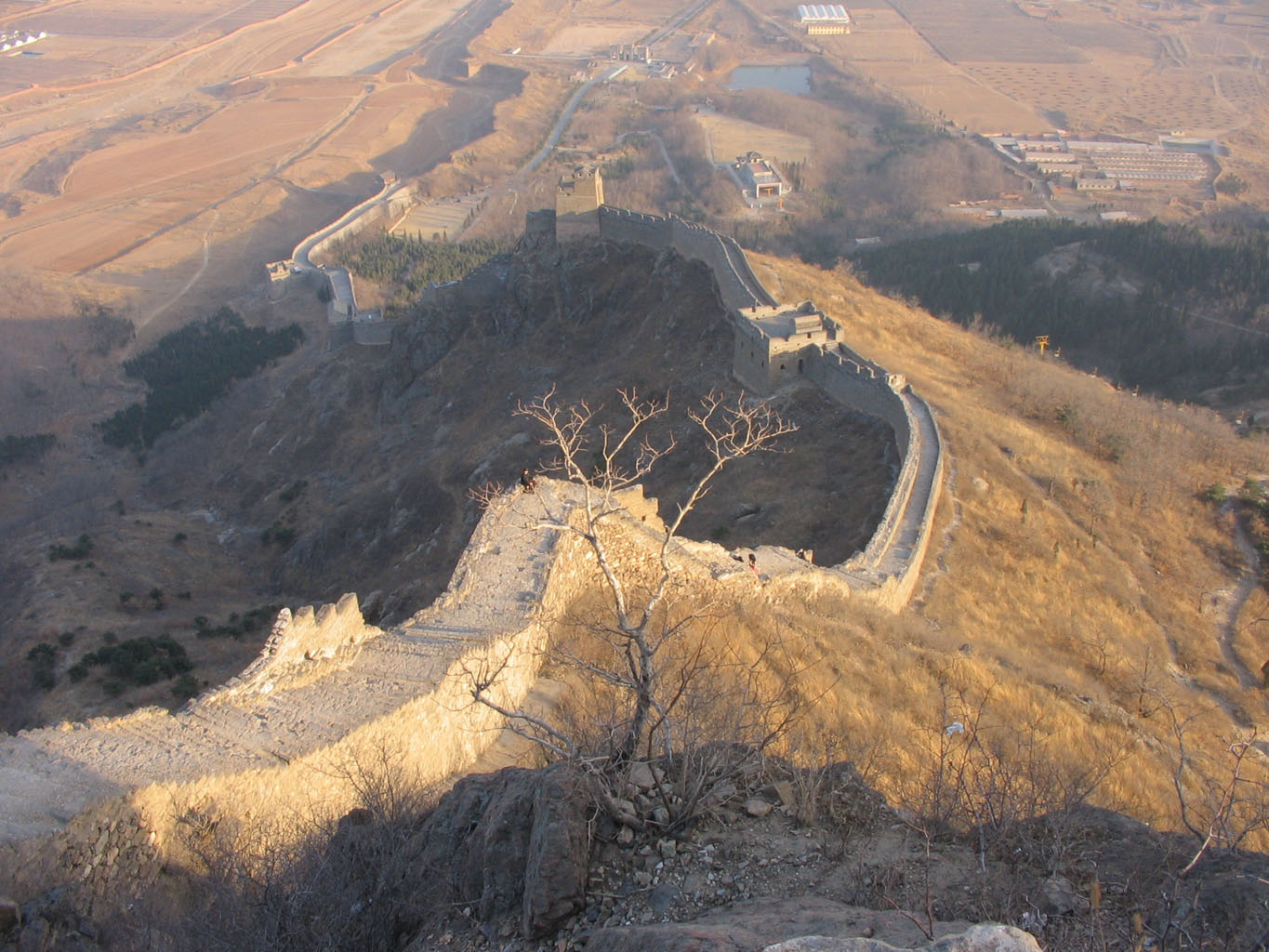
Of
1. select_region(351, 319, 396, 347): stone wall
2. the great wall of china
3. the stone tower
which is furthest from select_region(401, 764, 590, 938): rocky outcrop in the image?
select_region(351, 319, 396, 347): stone wall

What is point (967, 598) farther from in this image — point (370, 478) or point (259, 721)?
point (370, 478)

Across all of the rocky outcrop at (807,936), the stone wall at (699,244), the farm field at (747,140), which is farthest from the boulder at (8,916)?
the farm field at (747,140)

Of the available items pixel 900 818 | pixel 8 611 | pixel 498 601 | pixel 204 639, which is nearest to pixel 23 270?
pixel 8 611

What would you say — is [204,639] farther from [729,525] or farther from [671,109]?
[671,109]

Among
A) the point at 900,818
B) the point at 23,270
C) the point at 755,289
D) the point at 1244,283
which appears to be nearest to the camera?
the point at 900,818

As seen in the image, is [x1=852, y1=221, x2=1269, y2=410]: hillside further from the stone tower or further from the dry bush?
the dry bush

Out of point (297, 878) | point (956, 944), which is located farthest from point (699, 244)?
point (956, 944)
